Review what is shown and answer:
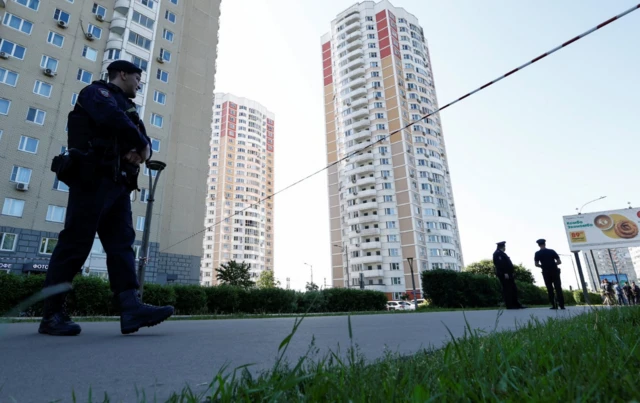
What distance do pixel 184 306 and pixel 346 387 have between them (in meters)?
13.3

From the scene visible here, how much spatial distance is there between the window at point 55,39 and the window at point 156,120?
8455 mm

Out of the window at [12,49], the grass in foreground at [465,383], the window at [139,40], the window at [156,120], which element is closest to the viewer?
the grass in foreground at [465,383]

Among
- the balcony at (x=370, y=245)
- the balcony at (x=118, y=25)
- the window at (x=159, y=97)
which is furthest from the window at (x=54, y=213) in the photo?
the balcony at (x=370, y=245)

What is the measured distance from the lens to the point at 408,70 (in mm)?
74062

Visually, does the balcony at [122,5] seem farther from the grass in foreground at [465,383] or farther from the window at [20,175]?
the grass in foreground at [465,383]

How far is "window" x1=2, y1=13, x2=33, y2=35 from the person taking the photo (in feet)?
86.0

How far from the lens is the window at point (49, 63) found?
87.9 ft

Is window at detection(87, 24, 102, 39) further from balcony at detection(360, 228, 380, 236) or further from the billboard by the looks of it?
balcony at detection(360, 228, 380, 236)

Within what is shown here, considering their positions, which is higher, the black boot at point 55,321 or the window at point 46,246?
the window at point 46,246

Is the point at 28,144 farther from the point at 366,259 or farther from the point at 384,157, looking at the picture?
the point at 384,157

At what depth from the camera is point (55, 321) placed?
2.55 metres

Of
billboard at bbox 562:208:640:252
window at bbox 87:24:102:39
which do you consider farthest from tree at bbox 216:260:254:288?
billboard at bbox 562:208:640:252

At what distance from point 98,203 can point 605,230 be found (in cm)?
3949

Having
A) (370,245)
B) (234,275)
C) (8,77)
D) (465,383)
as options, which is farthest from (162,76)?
(370,245)
